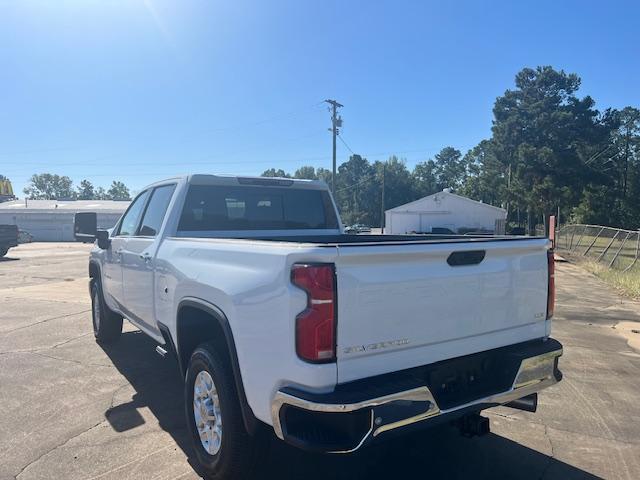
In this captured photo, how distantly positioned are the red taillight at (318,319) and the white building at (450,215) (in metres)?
51.3

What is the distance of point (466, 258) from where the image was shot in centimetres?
291

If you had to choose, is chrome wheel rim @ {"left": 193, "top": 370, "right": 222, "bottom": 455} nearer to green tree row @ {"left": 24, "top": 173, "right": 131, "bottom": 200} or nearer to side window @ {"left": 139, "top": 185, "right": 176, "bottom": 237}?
side window @ {"left": 139, "top": 185, "right": 176, "bottom": 237}

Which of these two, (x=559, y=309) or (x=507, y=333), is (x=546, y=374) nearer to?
(x=507, y=333)

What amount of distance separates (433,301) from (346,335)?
599mm

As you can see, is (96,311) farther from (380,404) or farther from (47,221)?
(47,221)

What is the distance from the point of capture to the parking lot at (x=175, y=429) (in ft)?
11.3

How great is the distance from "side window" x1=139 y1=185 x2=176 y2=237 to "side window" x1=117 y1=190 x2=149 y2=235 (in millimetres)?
237

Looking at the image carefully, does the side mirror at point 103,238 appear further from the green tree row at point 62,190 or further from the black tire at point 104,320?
the green tree row at point 62,190

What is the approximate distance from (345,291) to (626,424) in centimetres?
335

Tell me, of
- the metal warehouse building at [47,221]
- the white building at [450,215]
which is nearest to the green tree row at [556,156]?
the white building at [450,215]

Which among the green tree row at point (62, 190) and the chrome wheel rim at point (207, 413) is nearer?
the chrome wheel rim at point (207, 413)

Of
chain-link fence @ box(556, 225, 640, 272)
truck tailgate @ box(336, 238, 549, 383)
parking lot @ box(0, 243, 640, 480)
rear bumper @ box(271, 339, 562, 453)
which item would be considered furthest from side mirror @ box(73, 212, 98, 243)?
chain-link fence @ box(556, 225, 640, 272)

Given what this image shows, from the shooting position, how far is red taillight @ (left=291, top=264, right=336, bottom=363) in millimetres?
2383

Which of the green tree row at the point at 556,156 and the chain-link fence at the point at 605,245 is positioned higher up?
the green tree row at the point at 556,156
